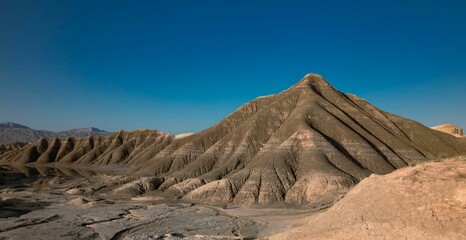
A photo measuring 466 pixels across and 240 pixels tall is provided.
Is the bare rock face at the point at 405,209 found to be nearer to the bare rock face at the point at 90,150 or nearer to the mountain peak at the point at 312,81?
the mountain peak at the point at 312,81

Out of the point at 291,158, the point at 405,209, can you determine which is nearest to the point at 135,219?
the point at 405,209

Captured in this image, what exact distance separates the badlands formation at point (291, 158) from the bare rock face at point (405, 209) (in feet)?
0.83

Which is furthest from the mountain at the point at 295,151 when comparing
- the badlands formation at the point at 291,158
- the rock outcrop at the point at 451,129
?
the rock outcrop at the point at 451,129

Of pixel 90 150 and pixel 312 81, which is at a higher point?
pixel 312 81

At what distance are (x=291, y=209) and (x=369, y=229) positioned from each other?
31.1 m

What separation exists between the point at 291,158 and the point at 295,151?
2.72 meters

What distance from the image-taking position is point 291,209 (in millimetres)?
52875

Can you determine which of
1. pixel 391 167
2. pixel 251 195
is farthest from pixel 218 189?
pixel 391 167

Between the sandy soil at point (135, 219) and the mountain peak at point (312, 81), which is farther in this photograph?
the mountain peak at point (312, 81)

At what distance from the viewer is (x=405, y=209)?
899 inches

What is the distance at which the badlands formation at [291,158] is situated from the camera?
5578 cm

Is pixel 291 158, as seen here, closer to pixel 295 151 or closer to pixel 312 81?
pixel 295 151

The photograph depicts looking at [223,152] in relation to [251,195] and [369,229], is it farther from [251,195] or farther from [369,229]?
[369,229]

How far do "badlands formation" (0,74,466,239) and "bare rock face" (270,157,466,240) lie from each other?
25cm
